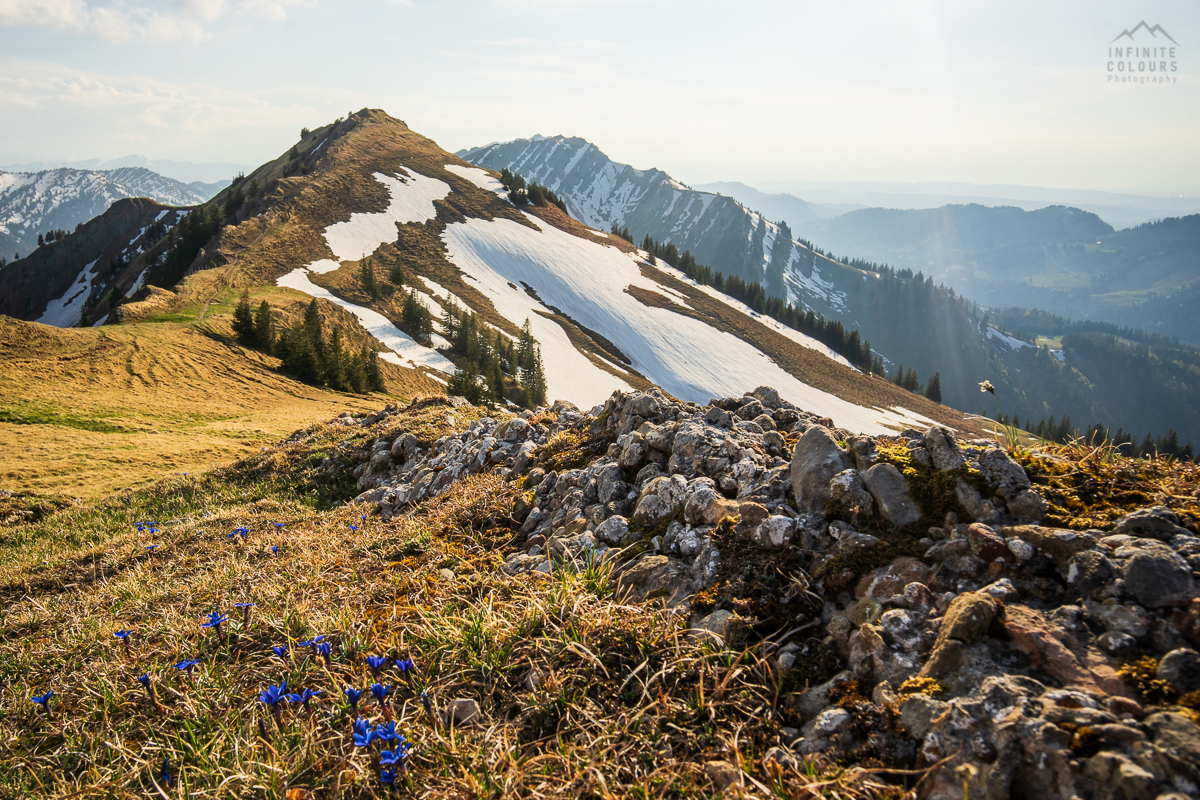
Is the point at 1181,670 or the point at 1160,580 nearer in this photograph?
the point at 1181,670

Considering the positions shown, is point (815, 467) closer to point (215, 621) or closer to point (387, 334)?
point (215, 621)

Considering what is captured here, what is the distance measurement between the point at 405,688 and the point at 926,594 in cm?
306

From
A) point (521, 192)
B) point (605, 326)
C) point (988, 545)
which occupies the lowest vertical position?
point (988, 545)

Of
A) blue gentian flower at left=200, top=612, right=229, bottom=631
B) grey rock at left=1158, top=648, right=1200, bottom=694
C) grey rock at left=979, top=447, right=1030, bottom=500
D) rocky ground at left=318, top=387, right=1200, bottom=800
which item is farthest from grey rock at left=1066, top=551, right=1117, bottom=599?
blue gentian flower at left=200, top=612, right=229, bottom=631

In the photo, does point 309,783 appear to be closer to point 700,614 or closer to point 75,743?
point 75,743

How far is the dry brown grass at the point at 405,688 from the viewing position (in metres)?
2.53

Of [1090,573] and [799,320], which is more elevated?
[799,320]

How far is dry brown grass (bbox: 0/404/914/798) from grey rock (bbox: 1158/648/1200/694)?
1166mm

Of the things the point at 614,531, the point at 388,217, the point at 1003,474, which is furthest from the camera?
the point at 388,217

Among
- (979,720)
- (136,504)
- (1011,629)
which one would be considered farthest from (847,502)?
(136,504)

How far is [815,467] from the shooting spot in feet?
13.5

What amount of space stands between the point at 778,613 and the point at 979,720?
1.18 metres

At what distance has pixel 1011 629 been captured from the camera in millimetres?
2547

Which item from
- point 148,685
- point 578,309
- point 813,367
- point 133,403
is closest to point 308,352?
point 133,403
